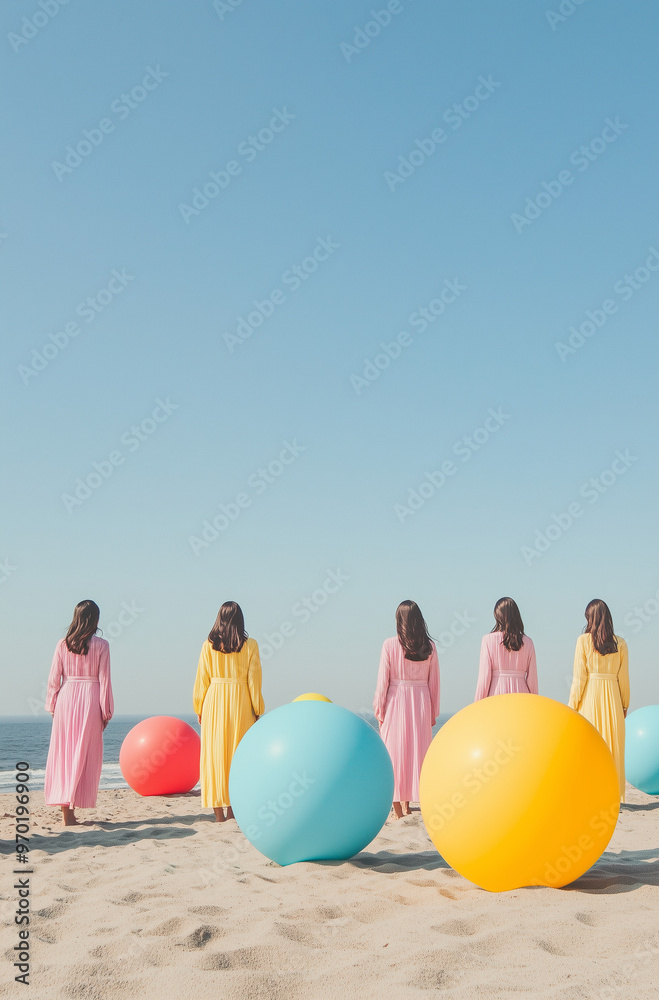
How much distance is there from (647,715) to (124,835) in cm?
Answer: 774

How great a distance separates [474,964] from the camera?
3031 mm

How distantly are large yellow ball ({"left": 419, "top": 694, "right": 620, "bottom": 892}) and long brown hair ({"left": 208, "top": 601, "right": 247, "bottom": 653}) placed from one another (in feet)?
13.6

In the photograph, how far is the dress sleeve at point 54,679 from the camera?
8.02 m

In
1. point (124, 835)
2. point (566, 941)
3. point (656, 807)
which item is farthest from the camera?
point (656, 807)

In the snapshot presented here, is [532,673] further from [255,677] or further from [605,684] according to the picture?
[255,677]

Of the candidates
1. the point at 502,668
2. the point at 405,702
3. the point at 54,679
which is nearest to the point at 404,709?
the point at 405,702

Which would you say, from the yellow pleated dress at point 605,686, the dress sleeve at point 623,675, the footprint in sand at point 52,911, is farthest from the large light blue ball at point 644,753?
the footprint in sand at point 52,911

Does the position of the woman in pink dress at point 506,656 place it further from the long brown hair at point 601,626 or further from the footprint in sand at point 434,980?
the footprint in sand at point 434,980

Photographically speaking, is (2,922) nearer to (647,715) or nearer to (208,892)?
(208,892)

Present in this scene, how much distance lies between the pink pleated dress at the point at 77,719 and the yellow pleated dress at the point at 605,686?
565cm

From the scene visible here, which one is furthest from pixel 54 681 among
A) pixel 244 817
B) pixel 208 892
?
pixel 208 892

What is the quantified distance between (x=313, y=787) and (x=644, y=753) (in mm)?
7546

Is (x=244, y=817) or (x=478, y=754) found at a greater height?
(x=478, y=754)

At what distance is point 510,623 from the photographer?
27.8 feet
